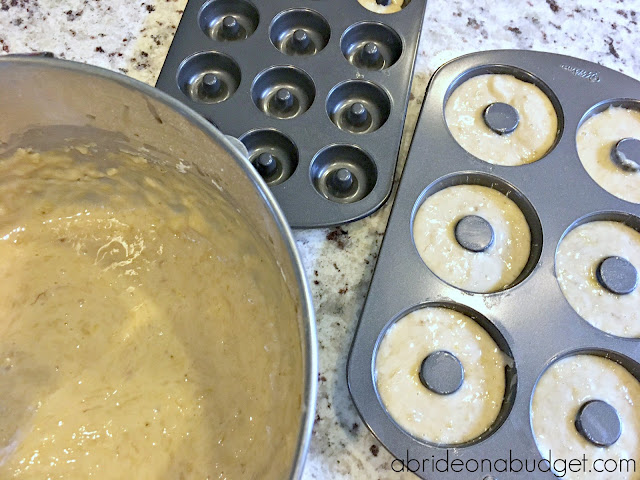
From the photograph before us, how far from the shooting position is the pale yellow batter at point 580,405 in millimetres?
840

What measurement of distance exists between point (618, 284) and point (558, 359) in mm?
210

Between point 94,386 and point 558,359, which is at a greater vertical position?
point 558,359

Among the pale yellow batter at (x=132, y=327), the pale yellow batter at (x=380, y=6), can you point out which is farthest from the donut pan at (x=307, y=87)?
the pale yellow batter at (x=132, y=327)

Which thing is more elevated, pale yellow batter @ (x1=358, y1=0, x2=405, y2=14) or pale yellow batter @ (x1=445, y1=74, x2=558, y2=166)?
pale yellow batter @ (x1=358, y1=0, x2=405, y2=14)

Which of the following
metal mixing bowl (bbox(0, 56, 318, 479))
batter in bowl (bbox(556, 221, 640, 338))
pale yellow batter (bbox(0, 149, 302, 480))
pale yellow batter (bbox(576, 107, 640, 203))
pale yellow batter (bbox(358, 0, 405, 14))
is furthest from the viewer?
pale yellow batter (bbox(358, 0, 405, 14))

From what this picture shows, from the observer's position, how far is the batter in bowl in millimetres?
952

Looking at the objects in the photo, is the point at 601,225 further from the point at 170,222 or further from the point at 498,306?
the point at 170,222

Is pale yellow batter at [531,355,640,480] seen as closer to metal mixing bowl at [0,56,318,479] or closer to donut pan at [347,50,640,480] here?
donut pan at [347,50,640,480]

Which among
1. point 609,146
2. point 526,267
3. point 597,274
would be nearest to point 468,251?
point 526,267

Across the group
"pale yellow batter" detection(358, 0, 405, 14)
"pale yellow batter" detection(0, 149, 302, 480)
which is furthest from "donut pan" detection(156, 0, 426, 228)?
"pale yellow batter" detection(0, 149, 302, 480)

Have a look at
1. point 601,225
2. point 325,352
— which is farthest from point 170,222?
point 601,225

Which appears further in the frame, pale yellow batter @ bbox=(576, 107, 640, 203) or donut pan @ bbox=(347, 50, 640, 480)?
pale yellow batter @ bbox=(576, 107, 640, 203)

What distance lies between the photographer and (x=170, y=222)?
0.90 metres

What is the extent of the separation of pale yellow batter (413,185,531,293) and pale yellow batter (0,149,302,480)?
0.39m
